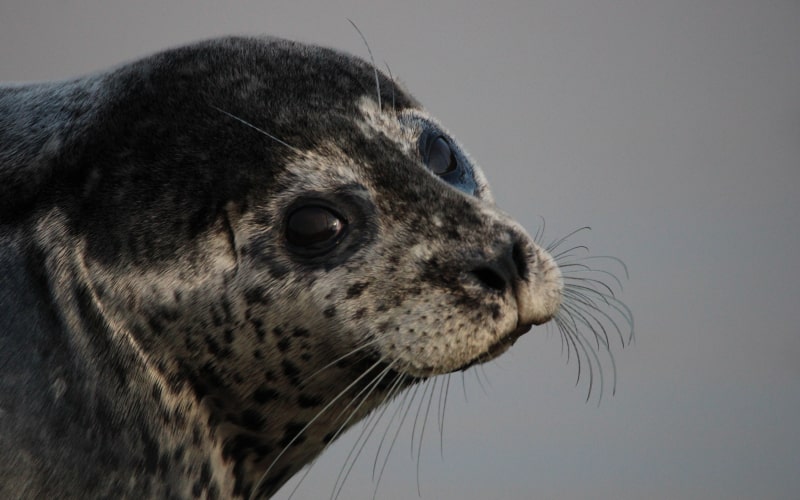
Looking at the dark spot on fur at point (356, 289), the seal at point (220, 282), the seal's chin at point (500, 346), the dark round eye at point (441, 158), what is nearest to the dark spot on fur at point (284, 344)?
the seal at point (220, 282)

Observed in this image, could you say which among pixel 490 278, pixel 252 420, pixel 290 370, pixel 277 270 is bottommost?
pixel 252 420

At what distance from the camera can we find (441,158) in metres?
1.70

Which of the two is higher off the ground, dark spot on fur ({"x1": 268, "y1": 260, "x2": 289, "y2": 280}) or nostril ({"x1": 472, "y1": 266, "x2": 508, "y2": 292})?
nostril ({"x1": 472, "y1": 266, "x2": 508, "y2": 292})

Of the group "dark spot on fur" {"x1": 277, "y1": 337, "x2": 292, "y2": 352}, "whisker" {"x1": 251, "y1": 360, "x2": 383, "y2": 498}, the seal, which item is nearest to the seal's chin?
the seal

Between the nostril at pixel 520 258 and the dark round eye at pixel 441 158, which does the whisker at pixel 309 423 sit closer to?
the nostril at pixel 520 258

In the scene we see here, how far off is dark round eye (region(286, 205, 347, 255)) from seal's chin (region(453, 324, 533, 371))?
258 mm

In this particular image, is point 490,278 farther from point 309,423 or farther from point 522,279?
point 309,423

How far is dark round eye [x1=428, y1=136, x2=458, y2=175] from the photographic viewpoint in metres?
1.68

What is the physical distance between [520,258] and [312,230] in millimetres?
295

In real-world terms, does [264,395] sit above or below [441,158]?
below

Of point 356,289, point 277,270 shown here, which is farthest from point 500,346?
point 277,270

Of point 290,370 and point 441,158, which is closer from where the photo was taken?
point 290,370

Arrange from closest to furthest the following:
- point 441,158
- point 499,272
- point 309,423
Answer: point 499,272
point 309,423
point 441,158

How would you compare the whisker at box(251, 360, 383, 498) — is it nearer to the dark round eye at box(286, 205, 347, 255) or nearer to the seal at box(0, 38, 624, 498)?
the seal at box(0, 38, 624, 498)
